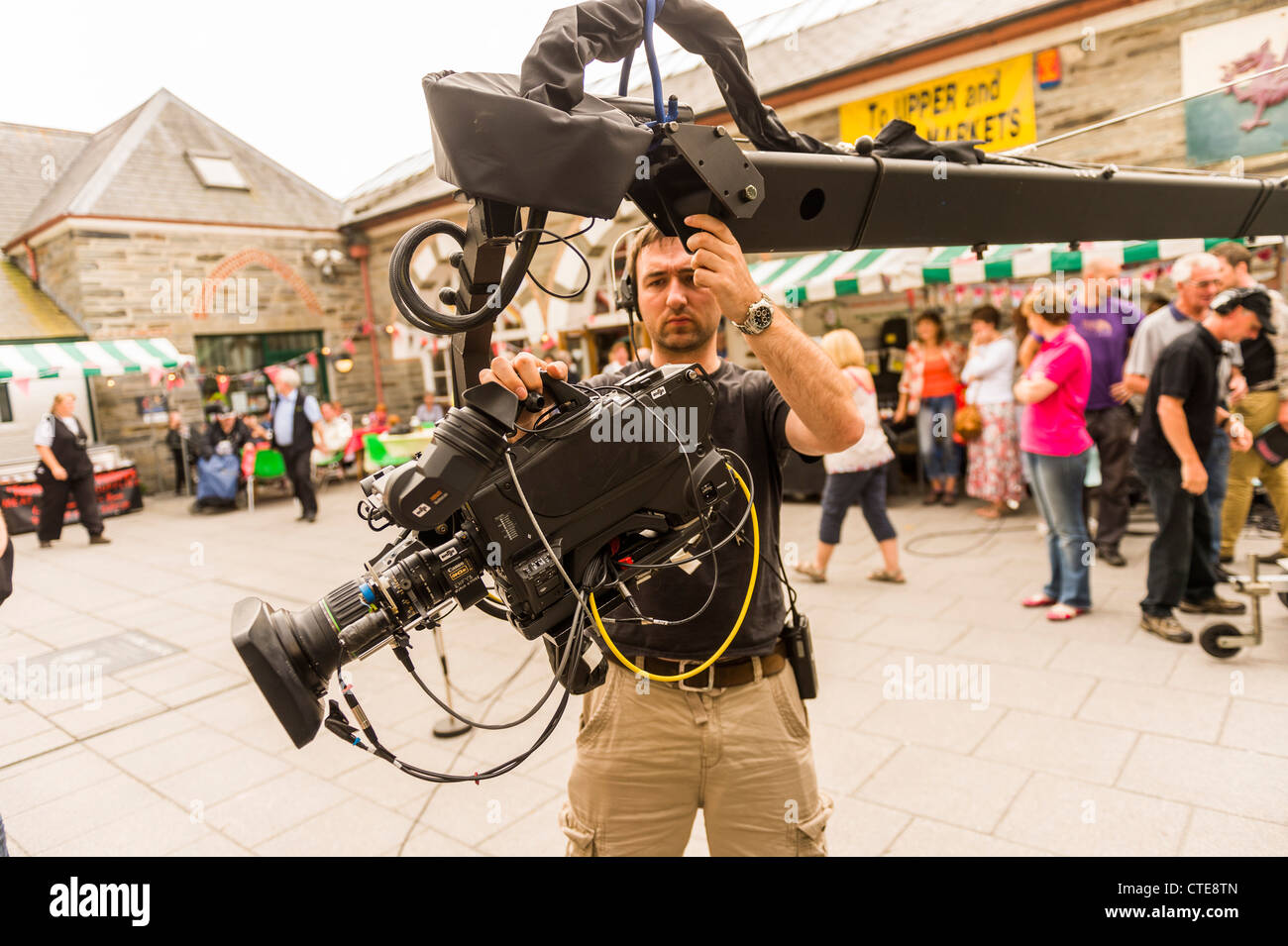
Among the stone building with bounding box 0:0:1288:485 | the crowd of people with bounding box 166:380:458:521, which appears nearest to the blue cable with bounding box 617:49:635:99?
the stone building with bounding box 0:0:1288:485

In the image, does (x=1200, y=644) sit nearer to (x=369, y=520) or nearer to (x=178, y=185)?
(x=369, y=520)

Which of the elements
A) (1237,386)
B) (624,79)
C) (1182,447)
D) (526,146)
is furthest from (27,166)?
(1237,386)

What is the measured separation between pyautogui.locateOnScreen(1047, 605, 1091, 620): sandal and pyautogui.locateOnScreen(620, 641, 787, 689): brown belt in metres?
3.58

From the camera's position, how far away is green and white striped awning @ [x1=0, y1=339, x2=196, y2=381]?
1086 centimetres

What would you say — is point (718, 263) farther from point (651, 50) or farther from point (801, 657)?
point (801, 657)

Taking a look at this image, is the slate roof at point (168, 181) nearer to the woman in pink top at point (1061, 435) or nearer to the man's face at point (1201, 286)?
the woman in pink top at point (1061, 435)

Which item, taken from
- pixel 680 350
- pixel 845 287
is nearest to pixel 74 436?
pixel 845 287

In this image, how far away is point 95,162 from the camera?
1409 cm

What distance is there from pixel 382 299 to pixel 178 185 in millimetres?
3890

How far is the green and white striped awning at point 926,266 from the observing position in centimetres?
665

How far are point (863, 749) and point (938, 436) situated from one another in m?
5.35

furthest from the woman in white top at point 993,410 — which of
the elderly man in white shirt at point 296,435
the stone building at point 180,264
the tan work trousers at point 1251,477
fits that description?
the stone building at point 180,264

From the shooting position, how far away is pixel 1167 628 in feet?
14.1

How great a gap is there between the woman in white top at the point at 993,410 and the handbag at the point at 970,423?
39mm
